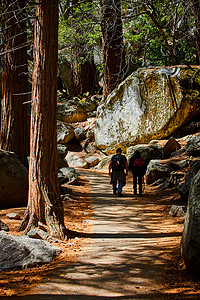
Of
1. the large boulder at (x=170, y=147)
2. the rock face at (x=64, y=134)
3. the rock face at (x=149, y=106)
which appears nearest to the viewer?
the large boulder at (x=170, y=147)

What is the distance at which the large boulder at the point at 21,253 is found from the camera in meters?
4.07

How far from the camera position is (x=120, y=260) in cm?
458

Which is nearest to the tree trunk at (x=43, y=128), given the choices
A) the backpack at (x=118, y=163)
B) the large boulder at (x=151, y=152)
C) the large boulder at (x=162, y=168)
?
the backpack at (x=118, y=163)

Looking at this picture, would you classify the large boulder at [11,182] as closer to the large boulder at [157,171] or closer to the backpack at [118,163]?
the backpack at [118,163]

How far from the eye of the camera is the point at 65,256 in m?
4.80

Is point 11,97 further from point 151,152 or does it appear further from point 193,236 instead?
point 193,236

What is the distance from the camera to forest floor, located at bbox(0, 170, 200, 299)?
3.40m

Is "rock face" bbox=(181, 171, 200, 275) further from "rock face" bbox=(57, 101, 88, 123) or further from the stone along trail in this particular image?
"rock face" bbox=(57, 101, 88, 123)

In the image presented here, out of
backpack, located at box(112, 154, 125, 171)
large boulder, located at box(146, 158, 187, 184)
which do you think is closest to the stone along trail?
backpack, located at box(112, 154, 125, 171)

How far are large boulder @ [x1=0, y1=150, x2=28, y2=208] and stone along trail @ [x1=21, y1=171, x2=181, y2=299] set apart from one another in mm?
2264

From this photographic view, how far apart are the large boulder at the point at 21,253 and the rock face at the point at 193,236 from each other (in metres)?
2.06

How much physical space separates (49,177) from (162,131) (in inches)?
450

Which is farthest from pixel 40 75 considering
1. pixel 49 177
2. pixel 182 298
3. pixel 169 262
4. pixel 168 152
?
pixel 168 152

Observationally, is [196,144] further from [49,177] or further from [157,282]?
[157,282]
